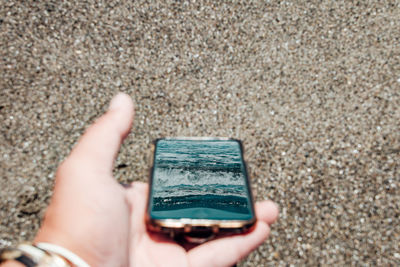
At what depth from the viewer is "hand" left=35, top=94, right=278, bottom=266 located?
48.4 inches

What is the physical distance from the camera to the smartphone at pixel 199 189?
1339 millimetres

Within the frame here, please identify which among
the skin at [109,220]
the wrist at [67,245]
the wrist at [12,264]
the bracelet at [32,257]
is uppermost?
the skin at [109,220]

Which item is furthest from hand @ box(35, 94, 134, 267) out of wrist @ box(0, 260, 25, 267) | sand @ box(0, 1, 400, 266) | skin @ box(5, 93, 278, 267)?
sand @ box(0, 1, 400, 266)

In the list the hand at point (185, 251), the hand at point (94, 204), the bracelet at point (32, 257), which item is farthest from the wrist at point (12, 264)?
the hand at point (185, 251)

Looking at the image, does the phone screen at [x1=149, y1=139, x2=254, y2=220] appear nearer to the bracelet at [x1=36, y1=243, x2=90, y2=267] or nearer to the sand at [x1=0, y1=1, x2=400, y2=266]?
the bracelet at [x1=36, y1=243, x2=90, y2=267]

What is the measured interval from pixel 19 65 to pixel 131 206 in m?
1.70

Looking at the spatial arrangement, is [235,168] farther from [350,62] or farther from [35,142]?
[350,62]

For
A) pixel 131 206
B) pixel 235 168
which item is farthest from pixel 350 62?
pixel 131 206

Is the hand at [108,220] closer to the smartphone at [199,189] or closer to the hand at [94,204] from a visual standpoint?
the hand at [94,204]

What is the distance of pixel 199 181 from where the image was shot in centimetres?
157

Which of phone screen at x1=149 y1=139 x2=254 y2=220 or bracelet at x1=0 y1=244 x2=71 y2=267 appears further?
phone screen at x1=149 y1=139 x2=254 y2=220

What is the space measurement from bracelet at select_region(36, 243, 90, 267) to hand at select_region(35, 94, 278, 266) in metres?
0.04

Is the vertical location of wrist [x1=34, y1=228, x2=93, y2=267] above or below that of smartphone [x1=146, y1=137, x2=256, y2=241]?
below

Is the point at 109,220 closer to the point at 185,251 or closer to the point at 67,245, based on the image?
the point at 67,245
